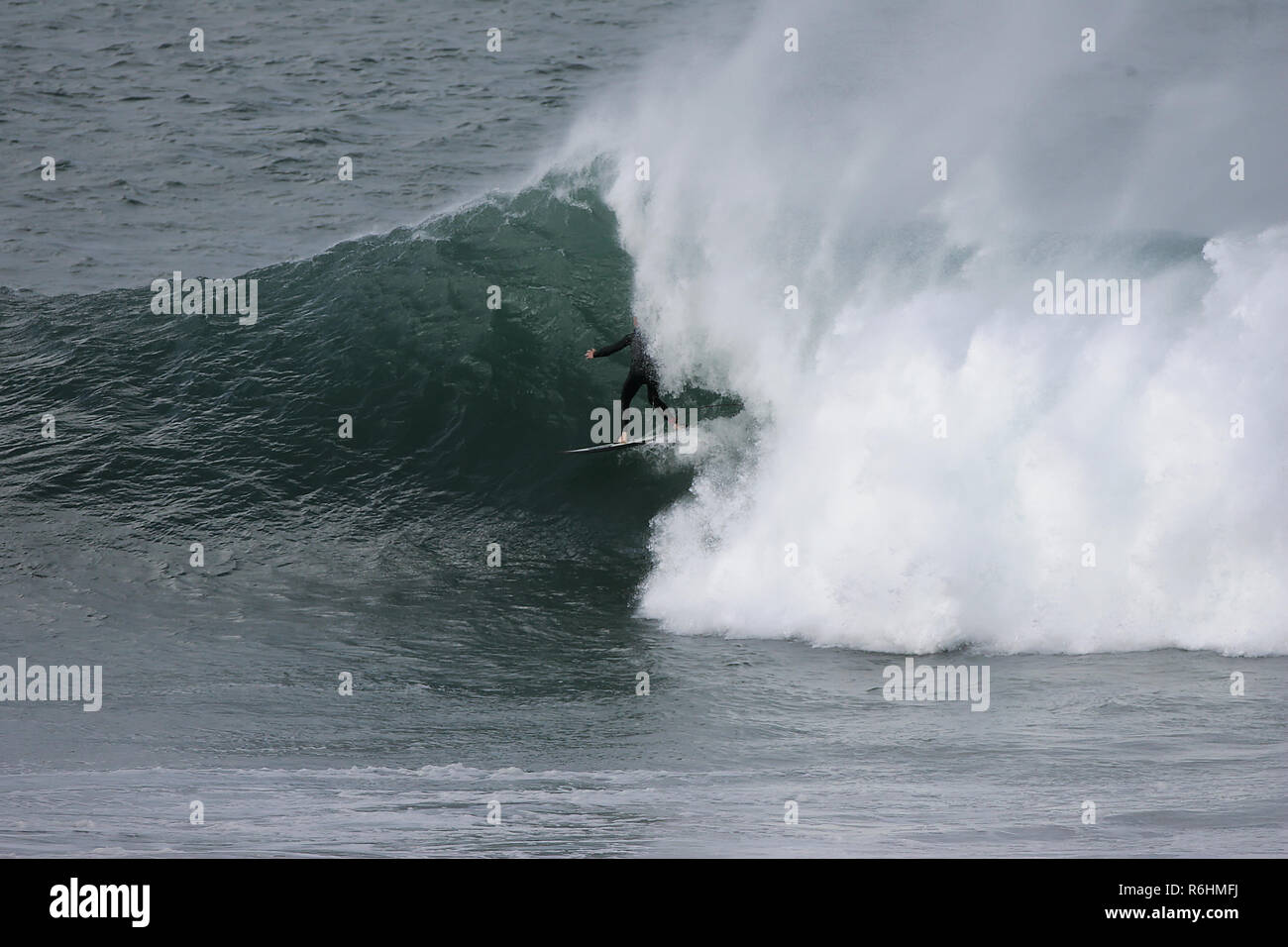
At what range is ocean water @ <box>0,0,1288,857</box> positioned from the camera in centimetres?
924

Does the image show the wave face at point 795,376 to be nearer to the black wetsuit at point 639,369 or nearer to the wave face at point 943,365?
the wave face at point 943,365

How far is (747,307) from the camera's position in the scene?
16875mm

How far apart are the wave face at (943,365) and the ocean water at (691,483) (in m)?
0.05

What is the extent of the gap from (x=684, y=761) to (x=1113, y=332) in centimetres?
796

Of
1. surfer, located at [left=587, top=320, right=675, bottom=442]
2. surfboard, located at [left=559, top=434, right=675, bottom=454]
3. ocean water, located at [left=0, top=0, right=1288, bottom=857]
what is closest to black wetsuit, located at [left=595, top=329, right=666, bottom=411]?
surfer, located at [left=587, top=320, right=675, bottom=442]

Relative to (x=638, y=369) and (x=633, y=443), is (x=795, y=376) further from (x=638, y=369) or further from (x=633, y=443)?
(x=633, y=443)

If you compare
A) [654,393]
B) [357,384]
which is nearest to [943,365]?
[654,393]

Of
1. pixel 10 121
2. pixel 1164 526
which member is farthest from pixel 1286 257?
pixel 10 121

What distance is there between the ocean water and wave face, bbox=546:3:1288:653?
51 millimetres

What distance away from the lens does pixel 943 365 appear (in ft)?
48.2

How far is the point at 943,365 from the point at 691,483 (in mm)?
3088

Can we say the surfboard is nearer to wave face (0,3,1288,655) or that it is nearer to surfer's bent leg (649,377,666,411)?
wave face (0,3,1288,655)

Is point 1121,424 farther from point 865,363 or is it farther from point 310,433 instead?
point 310,433

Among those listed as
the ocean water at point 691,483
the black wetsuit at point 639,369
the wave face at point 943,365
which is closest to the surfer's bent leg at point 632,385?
the black wetsuit at point 639,369
